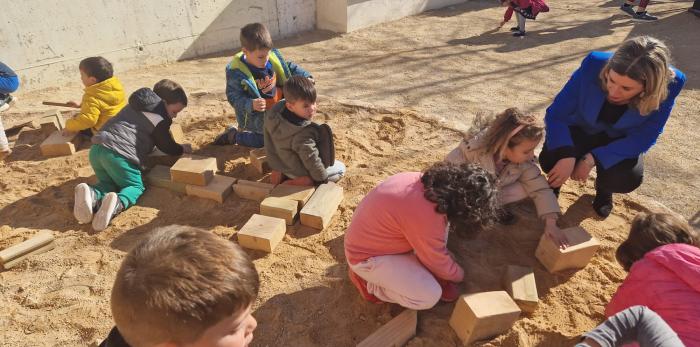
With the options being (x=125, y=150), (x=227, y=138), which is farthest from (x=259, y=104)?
(x=125, y=150)

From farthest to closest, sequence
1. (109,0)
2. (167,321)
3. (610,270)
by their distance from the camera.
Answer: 1. (109,0)
2. (610,270)
3. (167,321)

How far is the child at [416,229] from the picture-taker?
6.84 ft

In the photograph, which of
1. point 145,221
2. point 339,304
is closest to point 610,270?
point 339,304

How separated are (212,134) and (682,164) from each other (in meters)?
4.37

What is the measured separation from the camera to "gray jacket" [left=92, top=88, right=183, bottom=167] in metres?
3.46

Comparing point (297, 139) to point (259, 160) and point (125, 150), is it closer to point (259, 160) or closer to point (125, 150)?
point (259, 160)

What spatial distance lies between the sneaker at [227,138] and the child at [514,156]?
2.17 m

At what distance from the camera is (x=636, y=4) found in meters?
9.84

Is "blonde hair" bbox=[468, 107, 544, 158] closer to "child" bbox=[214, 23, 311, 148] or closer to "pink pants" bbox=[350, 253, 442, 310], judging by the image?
"pink pants" bbox=[350, 253, 442, 310]

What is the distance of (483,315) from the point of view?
2.23 meters

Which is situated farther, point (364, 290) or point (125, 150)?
point (125, 150)

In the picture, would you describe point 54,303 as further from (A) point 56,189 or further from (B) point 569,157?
(B) point 569,157

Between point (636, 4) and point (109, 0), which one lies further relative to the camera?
point (636, 4)

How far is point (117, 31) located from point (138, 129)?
3540mm
